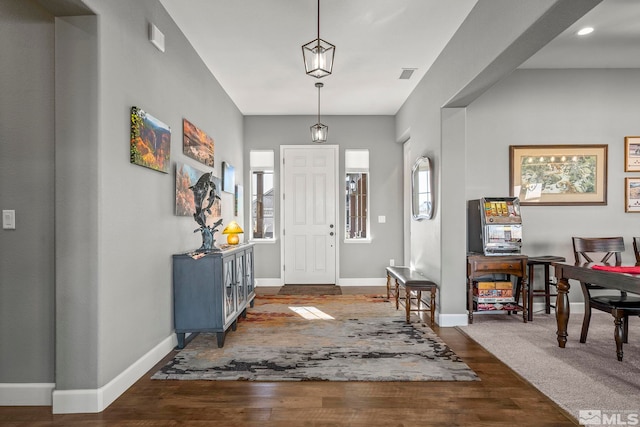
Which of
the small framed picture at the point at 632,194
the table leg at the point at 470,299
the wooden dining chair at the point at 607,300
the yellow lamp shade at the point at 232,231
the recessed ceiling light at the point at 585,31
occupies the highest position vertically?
the recessed ceiling light at the point at 585,31

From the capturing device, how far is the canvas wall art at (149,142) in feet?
8.89

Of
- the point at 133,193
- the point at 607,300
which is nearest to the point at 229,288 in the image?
the point at 133,193

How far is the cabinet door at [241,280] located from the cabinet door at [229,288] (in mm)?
139

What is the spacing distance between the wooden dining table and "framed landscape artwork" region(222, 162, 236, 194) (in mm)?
3914

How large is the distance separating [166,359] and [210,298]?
58cm

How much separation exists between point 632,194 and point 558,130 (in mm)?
1160

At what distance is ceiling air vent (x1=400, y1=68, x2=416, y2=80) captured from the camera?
4.67 metres

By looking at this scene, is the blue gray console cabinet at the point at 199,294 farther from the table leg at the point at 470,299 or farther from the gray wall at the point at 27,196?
the table leg at the point at 470,299

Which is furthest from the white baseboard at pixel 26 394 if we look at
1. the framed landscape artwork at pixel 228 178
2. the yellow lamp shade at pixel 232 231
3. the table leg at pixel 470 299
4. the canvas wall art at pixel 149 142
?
the table leg at pixel 470 299

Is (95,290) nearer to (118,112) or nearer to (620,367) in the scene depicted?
(118,112)

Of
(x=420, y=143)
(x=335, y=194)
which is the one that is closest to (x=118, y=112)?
(x=420, y=143)

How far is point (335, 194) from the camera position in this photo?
6.68 m

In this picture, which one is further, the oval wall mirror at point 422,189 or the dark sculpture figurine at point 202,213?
the oval wall mirror at point 422,189

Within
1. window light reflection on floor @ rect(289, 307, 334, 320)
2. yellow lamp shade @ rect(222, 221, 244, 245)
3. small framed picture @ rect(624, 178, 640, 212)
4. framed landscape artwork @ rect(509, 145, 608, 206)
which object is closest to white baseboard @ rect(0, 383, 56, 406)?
yellow lamp shade @ rect(222, 221, 244, 245)
